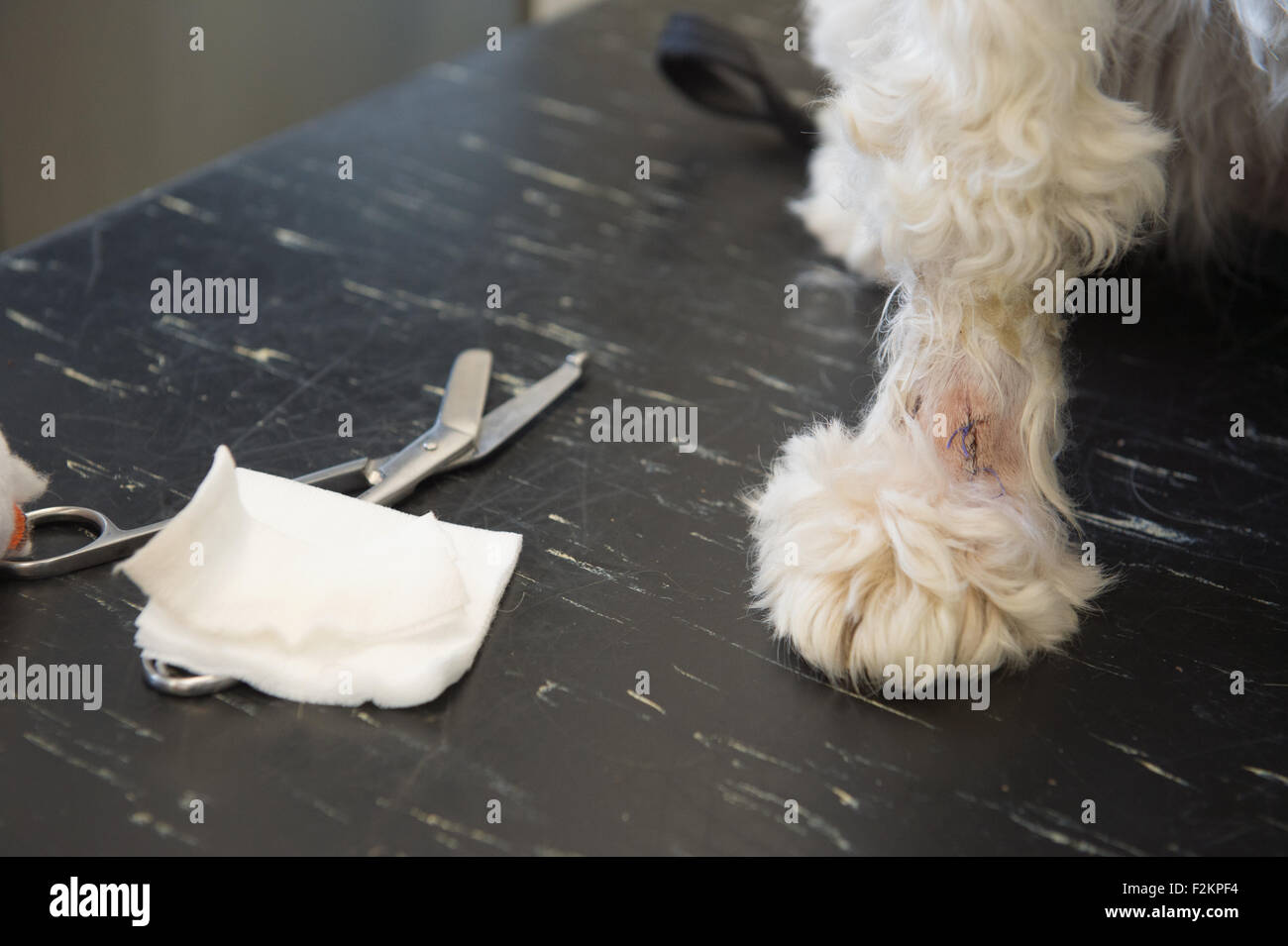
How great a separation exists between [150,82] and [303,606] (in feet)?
3.83

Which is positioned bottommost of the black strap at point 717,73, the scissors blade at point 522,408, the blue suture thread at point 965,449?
the scissors blade at point 522,408

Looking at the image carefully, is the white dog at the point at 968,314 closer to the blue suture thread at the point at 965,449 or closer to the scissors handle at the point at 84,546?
the blue suture thread at the point at 965,449

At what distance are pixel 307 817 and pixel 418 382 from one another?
0.34 m

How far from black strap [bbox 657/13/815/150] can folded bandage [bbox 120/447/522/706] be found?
60 centimetres

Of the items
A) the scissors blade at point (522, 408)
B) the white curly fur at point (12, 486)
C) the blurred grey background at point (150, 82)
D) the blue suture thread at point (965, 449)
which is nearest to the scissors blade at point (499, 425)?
the scissors blade at point (522, 408)

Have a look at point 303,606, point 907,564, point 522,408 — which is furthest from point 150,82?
point 907,564

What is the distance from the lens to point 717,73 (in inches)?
44.8

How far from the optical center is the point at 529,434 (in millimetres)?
754

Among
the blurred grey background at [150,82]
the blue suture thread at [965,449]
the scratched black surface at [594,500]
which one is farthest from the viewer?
the blurred grey background at [150,82]

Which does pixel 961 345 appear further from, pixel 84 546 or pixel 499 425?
pixel 84 546

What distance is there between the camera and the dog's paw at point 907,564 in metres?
0.59

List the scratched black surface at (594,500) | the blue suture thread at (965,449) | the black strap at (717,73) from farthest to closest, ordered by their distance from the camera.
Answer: the black strap at (717,73)
the blue suture thread at (965,449)
the scratched black surface at (594,500)
